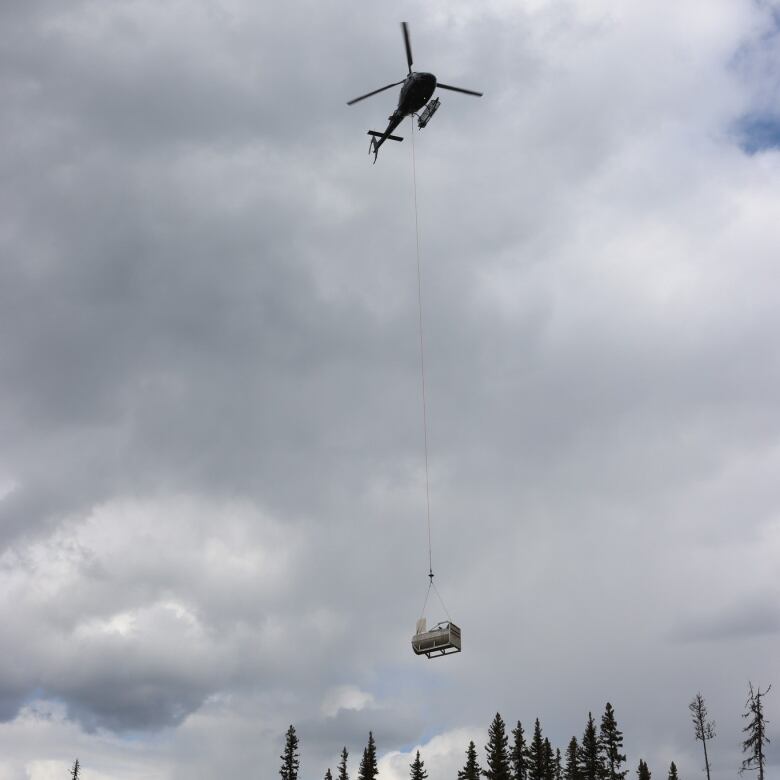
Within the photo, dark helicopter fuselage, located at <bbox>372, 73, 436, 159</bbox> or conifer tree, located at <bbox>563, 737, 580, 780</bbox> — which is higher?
dark helicopter fuselage, located at <bbox>372, 73, 436, 159</bbox>

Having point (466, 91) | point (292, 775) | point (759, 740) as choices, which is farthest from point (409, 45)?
point (292, 775)

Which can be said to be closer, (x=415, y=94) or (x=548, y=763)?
(x=415, y=94)

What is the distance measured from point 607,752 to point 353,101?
64.6 m

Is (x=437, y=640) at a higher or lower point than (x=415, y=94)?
lower

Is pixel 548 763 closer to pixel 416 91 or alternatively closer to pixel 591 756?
pixel 591 756

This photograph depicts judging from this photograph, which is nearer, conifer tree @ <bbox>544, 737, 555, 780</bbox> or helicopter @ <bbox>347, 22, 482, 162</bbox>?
helicopter @ <bbox>347, 22, 482, 162</bbox>

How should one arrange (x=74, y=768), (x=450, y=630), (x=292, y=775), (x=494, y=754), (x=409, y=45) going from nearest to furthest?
(x=450, y=630)
(x=409, y=45)
(x=494, y=754)
(x=292, y=775)
(x=74, y=768)

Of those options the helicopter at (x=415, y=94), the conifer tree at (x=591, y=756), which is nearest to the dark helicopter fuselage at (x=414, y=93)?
the helicopter at (x=415, y=94)

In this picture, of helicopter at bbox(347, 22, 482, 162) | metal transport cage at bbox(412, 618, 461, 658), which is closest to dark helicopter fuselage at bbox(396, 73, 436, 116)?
helicopter at bbox(347, 22, 482, 162)

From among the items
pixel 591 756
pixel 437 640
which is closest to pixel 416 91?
pixel 437 640

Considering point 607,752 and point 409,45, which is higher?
point 409,45

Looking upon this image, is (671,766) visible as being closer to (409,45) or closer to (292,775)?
(292,775)

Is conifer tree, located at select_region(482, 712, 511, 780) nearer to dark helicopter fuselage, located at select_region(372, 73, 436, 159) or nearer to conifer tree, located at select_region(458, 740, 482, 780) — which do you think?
conifer tree, located at select_region(458, 740, 482, 780)

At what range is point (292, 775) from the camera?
97.6 meters
